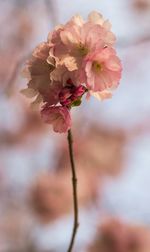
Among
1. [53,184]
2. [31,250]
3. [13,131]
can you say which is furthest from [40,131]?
[31,250]

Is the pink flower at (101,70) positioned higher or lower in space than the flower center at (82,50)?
lower

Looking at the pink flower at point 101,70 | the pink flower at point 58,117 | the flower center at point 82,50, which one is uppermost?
the flower center at point 82,50
